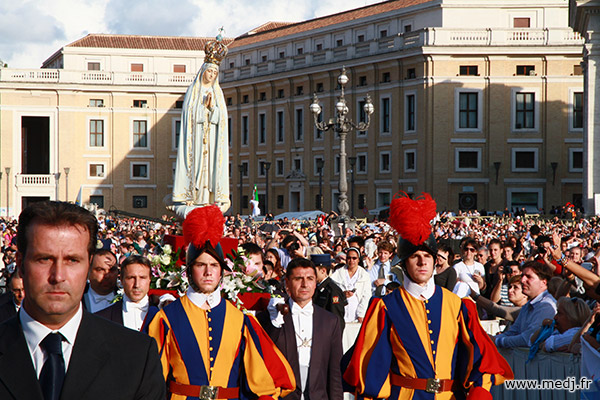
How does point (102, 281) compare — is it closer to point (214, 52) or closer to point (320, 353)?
point (320, 353)

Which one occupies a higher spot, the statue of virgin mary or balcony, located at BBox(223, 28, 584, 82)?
balcony, located at BBox(223, 28, 584, 82)

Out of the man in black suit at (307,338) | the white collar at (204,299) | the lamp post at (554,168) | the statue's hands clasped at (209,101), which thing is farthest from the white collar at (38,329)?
the lamp post at (554,168)

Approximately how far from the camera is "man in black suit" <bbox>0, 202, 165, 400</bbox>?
101 inches

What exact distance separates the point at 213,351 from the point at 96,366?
266 centimetres

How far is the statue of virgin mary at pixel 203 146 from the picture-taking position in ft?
49.3

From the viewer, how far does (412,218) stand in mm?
5660

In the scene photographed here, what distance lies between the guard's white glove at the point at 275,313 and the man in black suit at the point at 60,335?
140 inches

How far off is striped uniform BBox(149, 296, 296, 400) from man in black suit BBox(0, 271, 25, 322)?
3.50 ft

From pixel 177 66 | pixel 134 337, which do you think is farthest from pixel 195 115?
pixel 177 66

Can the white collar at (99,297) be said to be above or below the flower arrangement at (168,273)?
below

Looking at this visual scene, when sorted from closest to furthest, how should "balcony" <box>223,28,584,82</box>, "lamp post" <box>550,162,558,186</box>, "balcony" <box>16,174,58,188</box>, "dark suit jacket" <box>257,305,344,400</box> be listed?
"dark suit jacket" <box>257,305,344,400</box> → "lamp post" <box>550,162,558,186</box> → "balcony" <box>223,28,584,82</box> → "balcony" <box>16,174,58,188</box>

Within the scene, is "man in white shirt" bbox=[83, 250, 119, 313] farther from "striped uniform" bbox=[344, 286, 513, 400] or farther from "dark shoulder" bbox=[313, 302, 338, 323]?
"striped uniform" bbox=[344, 286, 513, 400]

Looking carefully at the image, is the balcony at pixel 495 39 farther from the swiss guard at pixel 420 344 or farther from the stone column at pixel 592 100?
the swiss guard at pixel 420 344

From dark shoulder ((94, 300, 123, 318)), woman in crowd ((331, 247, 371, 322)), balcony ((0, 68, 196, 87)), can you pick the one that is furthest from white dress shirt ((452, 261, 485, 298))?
balcony ((0, 68, 196, 87))
